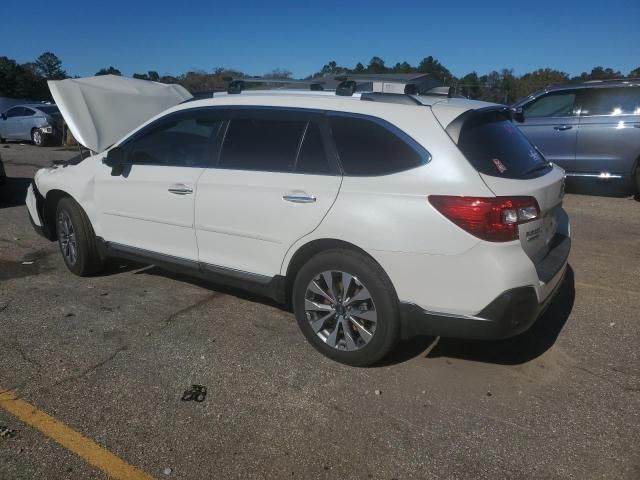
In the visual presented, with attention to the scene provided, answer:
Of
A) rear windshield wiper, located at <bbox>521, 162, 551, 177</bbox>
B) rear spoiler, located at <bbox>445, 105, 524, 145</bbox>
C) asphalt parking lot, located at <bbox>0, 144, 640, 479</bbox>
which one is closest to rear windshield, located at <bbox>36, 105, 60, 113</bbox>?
asphalt parking lot, located at <bbox>0, 144, 640, 479</bbox>

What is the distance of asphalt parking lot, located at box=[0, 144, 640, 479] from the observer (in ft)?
8.79

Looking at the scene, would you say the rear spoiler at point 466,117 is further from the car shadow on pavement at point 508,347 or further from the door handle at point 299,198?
the car shadow on pavement at point 508,347

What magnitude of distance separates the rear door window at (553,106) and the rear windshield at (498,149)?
6267mm

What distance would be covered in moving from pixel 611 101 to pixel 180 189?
773 cm

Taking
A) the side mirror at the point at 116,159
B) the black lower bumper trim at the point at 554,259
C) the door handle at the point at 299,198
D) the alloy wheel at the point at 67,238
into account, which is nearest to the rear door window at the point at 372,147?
the door handle at the point at 299,198

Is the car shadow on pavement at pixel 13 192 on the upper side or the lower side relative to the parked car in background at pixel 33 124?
lower

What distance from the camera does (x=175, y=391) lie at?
3.27 meters

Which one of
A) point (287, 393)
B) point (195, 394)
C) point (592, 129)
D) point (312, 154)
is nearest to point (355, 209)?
point (312, 154)

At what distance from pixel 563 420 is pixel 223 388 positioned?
1.94m

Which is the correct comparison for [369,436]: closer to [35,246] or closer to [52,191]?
[52,191]

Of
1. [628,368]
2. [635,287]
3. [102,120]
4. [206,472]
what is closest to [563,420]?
[628,368]

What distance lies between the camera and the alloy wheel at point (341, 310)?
340 centimetres

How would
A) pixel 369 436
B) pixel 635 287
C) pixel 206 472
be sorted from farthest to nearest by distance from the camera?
pixel 635 287, pixel 369 436, pixel 206 472

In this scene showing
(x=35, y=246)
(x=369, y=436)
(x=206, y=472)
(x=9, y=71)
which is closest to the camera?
(x=206, y=472)
